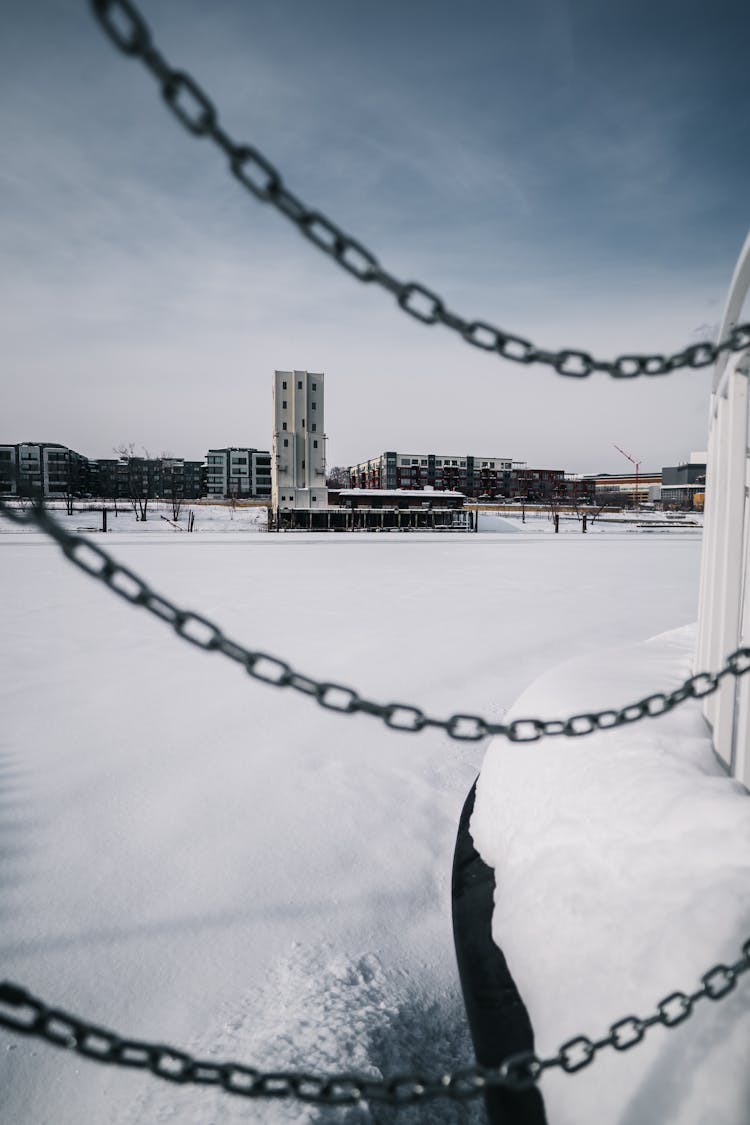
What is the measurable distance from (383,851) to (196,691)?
3428 millimetres

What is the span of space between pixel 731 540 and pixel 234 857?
330 cm

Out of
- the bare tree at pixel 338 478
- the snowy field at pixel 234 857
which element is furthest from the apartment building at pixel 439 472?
the snowy field at pixel 234 857

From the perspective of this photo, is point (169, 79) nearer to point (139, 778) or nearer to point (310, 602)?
point (139, 778)

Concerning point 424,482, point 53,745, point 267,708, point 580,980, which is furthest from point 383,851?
point 424,482

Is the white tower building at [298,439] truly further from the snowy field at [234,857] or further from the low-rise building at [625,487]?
the low-rise building at [625,487]

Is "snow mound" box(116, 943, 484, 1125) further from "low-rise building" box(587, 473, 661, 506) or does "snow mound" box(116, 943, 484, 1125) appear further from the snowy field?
"low-rise building" box(587, 473, 661, 506)

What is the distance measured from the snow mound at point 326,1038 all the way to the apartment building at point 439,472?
112 meters

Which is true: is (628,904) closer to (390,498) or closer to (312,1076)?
(312,1076)

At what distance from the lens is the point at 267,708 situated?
19.7ft

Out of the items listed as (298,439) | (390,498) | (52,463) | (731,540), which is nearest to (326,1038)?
(731,540)

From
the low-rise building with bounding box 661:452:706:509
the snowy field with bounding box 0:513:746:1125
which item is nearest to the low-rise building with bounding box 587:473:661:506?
the low-rise building with bounding box 661:452:706:509

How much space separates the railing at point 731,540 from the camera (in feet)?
8.70

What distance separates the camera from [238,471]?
4409 inches

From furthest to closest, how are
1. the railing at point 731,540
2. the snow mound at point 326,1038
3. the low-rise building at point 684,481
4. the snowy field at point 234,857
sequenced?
the low-rise building at point 684,481
the railing at point 731,540
the snowy field at point 234,857
the snow mound at point 326,1038
